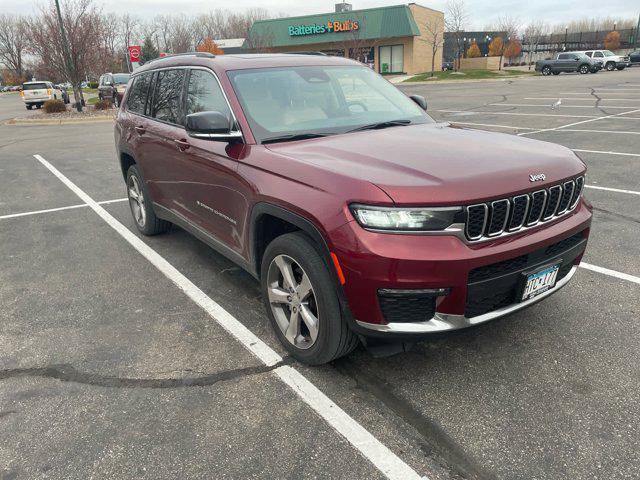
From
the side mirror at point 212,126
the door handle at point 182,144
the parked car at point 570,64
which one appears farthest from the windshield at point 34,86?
the parked car at point 570,64

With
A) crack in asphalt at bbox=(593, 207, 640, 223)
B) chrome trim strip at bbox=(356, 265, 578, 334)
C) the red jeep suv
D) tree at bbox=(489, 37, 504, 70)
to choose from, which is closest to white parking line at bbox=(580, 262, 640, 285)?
the red jeep suv

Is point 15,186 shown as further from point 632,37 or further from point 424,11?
point 632,37

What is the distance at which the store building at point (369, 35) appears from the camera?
43562 mm

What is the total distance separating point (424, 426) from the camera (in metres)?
2.57

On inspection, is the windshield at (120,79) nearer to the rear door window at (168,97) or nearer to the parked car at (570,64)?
the rear door window at (168,97)

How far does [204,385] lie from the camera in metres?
2.98

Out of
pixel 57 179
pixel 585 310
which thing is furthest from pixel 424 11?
pixel 585 310

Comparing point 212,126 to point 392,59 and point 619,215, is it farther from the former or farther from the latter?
point 392,59

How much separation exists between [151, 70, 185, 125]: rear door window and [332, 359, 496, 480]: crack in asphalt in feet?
8.41

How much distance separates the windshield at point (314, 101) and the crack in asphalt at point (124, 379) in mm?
1487

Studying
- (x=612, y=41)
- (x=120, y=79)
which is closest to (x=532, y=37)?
(x=612, y=41)

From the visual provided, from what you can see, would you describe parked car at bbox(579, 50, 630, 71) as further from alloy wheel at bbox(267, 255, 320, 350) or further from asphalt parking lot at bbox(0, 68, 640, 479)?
alloy wheel at bbox(267, 255, 320, 350)

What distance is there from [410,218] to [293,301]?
38.6 inches

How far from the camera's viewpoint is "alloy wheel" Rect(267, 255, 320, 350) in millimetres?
2945
